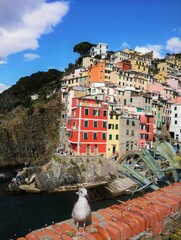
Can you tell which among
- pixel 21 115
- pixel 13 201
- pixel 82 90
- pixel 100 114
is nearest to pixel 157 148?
pixel 13 201

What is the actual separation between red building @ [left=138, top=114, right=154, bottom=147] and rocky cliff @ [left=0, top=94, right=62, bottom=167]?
67.2ft

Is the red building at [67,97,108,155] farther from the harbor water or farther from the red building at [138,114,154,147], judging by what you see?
the harbor water

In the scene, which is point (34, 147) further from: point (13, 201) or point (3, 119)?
point (13, 201)

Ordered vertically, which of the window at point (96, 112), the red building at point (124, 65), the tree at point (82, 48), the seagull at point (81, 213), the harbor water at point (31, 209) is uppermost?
the tree at point (82, 48)

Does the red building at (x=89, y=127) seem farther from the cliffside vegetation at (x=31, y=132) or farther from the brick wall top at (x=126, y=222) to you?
the brick wall top at (x=126, y=222)

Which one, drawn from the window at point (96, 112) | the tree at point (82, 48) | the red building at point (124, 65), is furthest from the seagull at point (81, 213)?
the tree at point (82, 48)

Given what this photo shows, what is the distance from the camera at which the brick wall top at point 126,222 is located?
3.53 m

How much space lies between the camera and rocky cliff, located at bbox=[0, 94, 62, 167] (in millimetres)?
55031

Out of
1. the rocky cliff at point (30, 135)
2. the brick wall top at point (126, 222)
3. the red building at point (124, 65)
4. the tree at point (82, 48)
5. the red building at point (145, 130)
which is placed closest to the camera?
the brick wall top at point (126, 222)

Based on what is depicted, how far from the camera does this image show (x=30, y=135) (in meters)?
59.1

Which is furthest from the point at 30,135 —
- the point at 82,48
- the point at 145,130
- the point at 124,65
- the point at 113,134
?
the point at 82,48

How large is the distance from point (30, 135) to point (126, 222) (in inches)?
2266

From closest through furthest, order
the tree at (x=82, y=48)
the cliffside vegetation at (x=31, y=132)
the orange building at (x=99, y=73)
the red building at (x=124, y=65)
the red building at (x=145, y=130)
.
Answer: the red building at (x=145, y=130), the cliffside vegetation at (x=31, y=132), the orange building at (x=99, y=73), the red building at (x=124, y=65), the tree at (x=82, y=48)

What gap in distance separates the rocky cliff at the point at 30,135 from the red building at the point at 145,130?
20.5m
